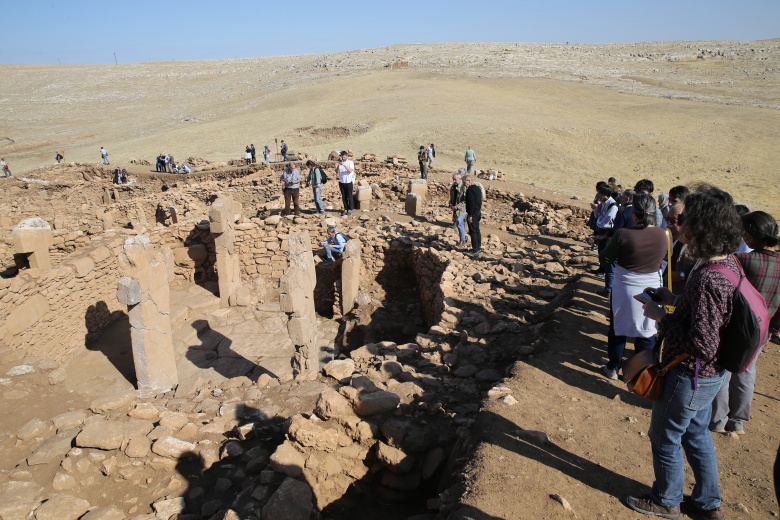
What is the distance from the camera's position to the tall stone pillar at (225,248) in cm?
983

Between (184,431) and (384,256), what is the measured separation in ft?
22.0

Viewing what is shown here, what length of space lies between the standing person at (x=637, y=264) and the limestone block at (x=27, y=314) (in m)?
8.00

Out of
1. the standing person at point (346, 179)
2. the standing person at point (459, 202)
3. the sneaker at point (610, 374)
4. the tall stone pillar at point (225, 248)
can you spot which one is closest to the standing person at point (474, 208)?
the standing person at point (459, 202)

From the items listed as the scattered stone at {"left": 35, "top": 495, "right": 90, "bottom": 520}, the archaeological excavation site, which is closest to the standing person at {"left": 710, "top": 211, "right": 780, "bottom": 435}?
the archaeological excavation site

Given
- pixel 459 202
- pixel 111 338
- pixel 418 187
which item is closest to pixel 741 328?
pixel 459 202

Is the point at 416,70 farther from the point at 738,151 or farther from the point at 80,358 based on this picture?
the point at 80,358

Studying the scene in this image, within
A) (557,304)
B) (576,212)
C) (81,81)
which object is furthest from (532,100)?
(81,81)

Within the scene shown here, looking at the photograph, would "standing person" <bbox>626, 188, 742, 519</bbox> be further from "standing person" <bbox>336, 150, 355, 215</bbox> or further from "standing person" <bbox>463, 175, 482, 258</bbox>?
"standing person" <bbox>336, 150, 355, 215</bbox>

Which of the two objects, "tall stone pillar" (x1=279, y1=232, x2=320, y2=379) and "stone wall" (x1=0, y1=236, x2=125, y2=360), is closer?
"tall stone pillar" (x1=279, y1=232, x2=320, y2=379)

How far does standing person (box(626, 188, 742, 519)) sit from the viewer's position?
2.74 metres

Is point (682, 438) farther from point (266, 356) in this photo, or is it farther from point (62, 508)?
point (266, 356)

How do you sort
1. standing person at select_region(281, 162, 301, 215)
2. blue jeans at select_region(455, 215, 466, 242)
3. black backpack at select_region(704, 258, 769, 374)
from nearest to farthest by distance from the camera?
black backpack at select_region(704, 258, 769, 374) → blue jeans at select_region(455, 215, 466, 242) → standing person at select_region(281, 162, 301, 215)

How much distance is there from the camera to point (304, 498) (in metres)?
3.83

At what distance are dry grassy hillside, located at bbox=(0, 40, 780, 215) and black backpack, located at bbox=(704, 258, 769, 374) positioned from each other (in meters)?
16.9
